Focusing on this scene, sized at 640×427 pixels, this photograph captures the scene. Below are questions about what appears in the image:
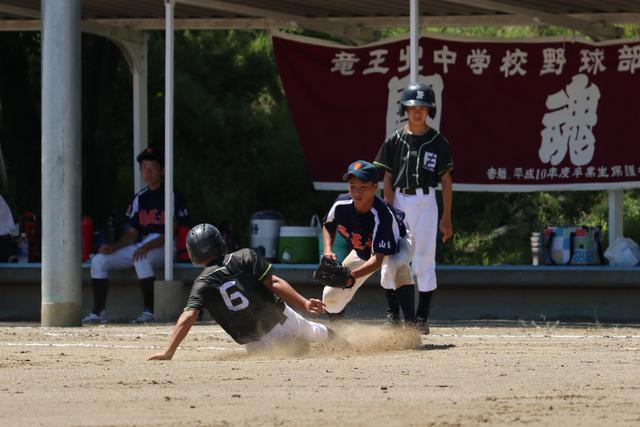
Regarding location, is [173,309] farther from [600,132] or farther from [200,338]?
[600,132]

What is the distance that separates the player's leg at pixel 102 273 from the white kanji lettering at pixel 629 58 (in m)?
5.13

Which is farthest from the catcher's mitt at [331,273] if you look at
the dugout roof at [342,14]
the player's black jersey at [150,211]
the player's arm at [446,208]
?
the dugout roof at [342,14]

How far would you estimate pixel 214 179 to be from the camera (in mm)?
22312

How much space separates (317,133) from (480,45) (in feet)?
6.39

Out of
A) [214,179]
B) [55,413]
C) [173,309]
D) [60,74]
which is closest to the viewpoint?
[55,413]

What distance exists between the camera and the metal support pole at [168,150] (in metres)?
13.3

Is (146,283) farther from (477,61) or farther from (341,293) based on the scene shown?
→ (477,61)

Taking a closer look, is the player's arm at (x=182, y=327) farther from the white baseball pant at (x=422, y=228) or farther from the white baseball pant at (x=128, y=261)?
the white baseball pant at (x=128, y=261)

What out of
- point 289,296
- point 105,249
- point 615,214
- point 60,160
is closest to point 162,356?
point 289,296

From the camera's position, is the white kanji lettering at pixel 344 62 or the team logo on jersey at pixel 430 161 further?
the white kanji lettering at pixel 344 62

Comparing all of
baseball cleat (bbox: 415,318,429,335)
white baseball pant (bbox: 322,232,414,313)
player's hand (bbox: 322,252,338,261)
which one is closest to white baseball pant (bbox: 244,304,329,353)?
player's hand (bbox: 322,252,338,261)

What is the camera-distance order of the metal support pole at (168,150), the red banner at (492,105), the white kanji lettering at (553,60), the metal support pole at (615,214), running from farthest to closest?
1. the white kanji lettering at (553,60)
2. the red banner at (492,105)
3. the metal support pole at (615,214)
4. the metal support pole at (168,150)

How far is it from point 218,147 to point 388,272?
12714mm

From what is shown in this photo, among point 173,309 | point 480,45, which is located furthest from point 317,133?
point 173,309
